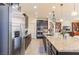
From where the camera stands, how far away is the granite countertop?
2268 mm

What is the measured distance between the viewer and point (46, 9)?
244 centimetres

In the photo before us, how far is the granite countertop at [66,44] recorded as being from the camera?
2268 mm

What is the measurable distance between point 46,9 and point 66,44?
1.89ft

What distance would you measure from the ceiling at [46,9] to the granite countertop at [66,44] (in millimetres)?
391

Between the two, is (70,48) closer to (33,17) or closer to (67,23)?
(67,23)

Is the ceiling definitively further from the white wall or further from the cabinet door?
the cabinet door

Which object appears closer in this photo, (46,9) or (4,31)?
(4,31)

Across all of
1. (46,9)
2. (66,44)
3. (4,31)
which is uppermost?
(46,9)

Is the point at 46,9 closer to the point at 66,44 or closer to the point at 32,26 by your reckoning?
the point at 32,26

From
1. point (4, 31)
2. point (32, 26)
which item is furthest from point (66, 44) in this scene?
point (4, 31)

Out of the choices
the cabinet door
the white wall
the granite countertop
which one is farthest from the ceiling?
the granite countertop

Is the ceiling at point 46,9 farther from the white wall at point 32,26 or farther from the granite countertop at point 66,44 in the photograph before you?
the granite countertop at point 66,44
